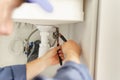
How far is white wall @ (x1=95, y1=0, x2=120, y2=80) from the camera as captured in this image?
837mm

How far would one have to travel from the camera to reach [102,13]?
0.84 meters

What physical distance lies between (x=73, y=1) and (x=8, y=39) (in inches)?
21.7

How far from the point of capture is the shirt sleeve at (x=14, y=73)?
91 centimetres

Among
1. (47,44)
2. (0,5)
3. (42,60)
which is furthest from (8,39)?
(0,5)

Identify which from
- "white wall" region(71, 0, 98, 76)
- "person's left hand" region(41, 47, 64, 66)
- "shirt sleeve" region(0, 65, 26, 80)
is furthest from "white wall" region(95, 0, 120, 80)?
"shirt sleeve" region(0, 65, 26, 80)

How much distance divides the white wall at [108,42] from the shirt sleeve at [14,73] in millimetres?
335

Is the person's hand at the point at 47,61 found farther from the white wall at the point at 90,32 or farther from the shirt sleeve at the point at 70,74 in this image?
the shirt sleeve at the point at 70,74

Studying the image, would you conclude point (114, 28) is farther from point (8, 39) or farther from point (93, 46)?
point (8, 39)

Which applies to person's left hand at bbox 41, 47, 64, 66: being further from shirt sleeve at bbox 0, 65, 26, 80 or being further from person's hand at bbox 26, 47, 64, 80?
shirt sleeve at bbox 0, 65, 26, 80

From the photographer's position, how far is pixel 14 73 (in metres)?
0.94

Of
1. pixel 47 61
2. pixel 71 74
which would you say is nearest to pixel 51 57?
pixel 47 61

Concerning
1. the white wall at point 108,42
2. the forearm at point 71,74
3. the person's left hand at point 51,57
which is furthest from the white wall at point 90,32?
the forearm at point 71,74

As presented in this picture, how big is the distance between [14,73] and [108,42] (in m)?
0.43

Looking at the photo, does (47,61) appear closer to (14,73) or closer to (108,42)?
(14,73)
